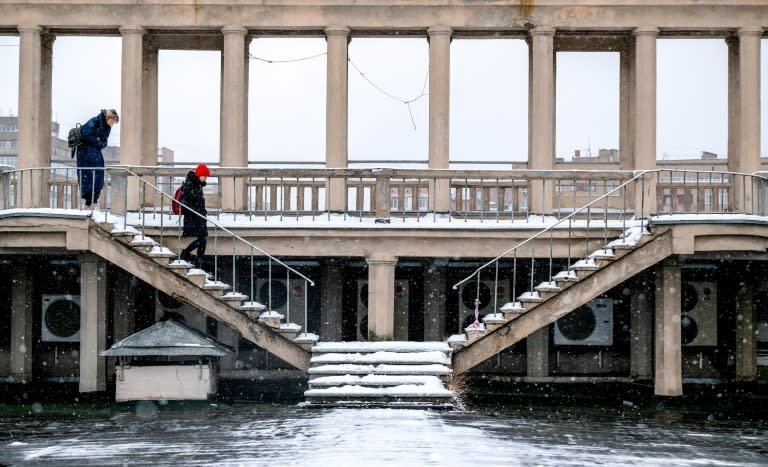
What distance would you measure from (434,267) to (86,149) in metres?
7.99

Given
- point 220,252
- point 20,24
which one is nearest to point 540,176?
A: point 220,252

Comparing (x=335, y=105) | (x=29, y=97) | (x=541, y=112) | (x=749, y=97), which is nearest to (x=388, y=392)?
(x=335, y=105)

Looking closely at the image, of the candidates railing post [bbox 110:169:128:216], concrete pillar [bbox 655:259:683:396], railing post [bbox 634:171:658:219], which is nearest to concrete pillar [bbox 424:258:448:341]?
railing post [bbox 634:171:658:219]

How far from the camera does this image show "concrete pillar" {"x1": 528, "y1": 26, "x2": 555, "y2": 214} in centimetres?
2245

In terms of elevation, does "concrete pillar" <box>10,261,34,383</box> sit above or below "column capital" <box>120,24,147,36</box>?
Result: below

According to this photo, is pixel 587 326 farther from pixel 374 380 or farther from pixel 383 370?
pixel 374 380

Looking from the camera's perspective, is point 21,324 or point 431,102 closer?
point 431,102

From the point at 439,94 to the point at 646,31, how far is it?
171 inches

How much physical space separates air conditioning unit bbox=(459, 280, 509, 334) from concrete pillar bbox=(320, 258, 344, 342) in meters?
2.68

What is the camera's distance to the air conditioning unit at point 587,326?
24.2 m

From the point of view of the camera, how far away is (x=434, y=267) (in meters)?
24.0

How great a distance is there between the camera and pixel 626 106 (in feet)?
81.3

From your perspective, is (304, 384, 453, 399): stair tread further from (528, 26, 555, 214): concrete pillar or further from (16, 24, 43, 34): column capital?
(16, 24, 43, 34): column capital

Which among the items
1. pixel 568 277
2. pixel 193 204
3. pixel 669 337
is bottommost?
pixel 669 337
